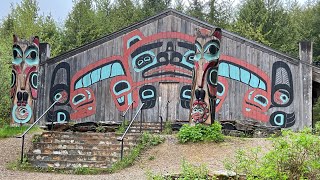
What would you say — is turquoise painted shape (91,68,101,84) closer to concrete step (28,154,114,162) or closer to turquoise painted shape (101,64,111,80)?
turquoise painted shape (101,64,111,80)

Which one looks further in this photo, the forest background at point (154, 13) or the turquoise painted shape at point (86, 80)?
the forest background at point (154, 13)

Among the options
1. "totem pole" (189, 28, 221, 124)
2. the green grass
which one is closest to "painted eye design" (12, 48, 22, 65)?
the green grass

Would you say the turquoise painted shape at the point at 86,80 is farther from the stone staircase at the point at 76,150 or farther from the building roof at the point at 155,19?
the stone staircase at the point at 76,150

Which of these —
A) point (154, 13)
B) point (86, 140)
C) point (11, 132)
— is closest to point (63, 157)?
point (86, 140)

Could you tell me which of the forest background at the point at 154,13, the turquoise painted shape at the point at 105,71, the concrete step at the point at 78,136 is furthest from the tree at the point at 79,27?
the concrete step at the point at 78,136

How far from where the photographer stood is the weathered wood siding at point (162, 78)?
20.0 m

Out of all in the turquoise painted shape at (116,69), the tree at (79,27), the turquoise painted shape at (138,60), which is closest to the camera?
the turquoise painted shape at (138,60)

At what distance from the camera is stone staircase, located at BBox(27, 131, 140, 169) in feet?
42.7

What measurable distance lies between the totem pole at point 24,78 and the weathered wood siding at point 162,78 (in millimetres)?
3156

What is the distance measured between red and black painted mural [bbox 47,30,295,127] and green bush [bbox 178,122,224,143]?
5.28 meters

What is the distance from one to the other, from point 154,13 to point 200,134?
2591cm

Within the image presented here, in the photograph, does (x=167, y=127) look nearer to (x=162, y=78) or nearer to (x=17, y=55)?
(x=162, y=78)

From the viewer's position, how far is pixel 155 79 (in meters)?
21.0

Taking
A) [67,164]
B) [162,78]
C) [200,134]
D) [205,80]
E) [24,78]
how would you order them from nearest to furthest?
1. [67,164]
2. [200,134]
3. [205,80]
4. [24,78]
5. [162,78]
